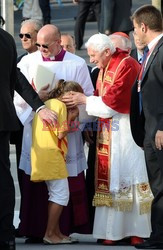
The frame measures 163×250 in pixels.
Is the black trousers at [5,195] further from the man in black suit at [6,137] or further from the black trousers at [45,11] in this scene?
the black trousers at [45,11]

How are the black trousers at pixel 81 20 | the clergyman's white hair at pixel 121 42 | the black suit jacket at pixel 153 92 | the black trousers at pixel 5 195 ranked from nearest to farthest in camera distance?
the black trousers at pixel 5 195, the black suit jacket at pixel 153 92, the clergyman's white hair at pixel 121 42, the black trousers at pixel 81 20

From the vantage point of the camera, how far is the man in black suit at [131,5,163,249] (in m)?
7.76

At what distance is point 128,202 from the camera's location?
8.27m

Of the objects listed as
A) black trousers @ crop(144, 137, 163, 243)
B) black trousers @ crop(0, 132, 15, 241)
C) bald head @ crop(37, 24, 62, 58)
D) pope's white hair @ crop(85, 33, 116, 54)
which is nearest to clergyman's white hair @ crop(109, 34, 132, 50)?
pope's white hair @ crop(85, 33, 116, 54)

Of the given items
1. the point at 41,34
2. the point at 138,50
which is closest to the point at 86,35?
the point at 138,50

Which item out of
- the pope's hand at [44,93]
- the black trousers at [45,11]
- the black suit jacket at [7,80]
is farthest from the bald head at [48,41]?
the black trousers at [45,11]

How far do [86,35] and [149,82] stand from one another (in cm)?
1258

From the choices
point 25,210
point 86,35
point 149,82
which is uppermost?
point 149,82

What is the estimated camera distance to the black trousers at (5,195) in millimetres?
7512

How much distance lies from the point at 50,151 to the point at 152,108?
947mm

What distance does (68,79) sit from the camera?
336 inches

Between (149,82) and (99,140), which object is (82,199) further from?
(149,82)

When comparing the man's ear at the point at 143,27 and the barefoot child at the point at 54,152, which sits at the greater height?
the man's ear at the point at 143,27

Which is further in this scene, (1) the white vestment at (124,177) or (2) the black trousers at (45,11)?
(2) the black trousers at (45,11)
